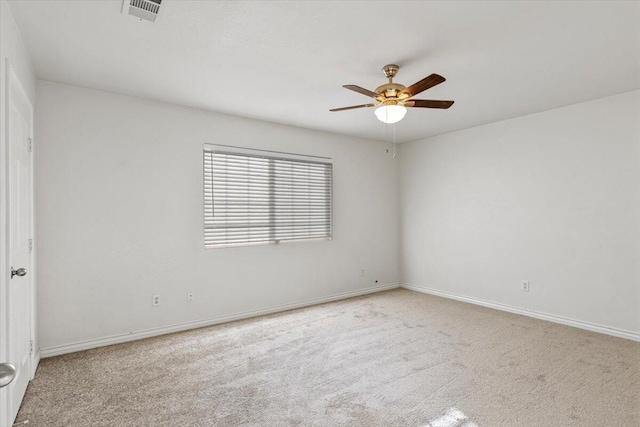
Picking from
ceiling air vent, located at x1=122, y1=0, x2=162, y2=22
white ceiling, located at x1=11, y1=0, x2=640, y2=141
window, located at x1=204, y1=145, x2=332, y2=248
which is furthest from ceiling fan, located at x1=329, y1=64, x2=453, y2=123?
window, located at x1=204, y1=145, x2=332, y2=248

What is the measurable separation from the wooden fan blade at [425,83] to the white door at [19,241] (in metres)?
2.57

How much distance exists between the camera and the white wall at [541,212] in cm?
353

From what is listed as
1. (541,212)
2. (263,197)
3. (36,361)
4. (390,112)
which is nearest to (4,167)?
(36,361)

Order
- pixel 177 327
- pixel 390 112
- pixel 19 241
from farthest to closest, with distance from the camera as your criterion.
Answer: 1. pixel 177 327
2. pixel 390 112
3. pixel 19 241

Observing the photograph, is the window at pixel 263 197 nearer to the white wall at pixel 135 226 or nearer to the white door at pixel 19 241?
the white wall at pixel 135 226

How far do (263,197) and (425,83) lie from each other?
2.56m

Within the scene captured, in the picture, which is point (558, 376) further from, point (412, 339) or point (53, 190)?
point (53, 190)

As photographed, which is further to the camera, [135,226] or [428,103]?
[135,226]

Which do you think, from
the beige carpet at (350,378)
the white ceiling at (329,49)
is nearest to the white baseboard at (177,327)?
the beige carpet at (350,378)

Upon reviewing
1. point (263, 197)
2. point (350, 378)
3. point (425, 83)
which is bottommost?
point (350, 378)

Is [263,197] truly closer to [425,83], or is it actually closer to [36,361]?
[425,83]

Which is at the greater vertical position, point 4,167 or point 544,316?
point 4,167

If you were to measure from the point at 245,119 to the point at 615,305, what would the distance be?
459cm

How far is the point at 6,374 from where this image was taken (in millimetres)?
700
